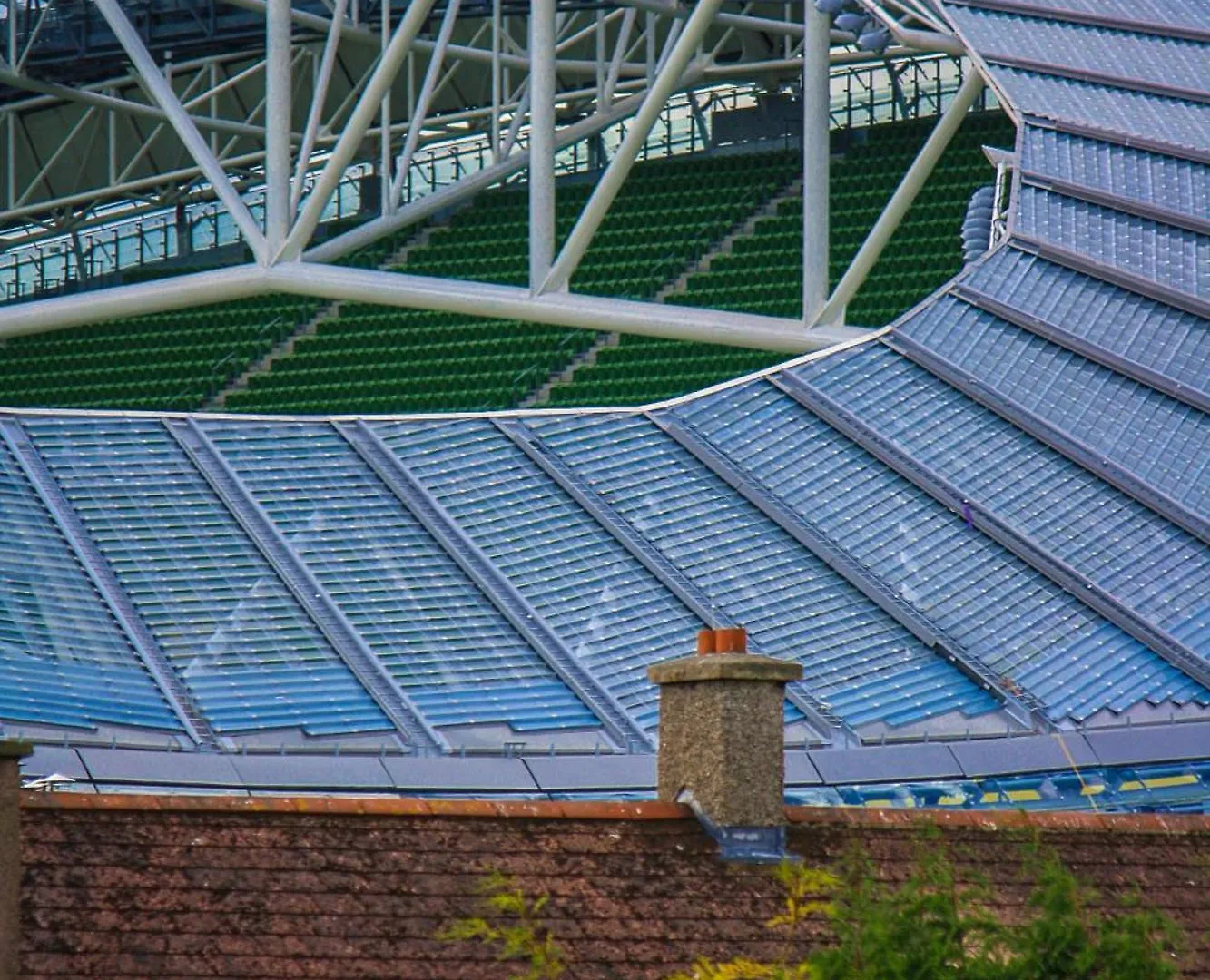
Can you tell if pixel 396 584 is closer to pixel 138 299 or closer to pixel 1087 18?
pixel 138 299

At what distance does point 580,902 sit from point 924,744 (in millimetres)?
8493

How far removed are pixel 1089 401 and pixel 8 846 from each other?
15.0m

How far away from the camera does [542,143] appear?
3041 cm

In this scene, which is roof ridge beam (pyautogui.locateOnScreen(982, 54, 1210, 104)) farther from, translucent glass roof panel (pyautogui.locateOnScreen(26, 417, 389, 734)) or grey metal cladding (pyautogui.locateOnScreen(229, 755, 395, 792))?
grey metal cladding (pyautogui.locateOnScreen(229, 755, 395, 792))

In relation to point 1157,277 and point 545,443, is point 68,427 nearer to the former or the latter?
point 545,443

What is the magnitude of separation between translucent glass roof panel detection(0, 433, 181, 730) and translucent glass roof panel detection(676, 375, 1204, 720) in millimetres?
5758

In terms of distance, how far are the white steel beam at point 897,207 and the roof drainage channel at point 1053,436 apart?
4201 millimetres

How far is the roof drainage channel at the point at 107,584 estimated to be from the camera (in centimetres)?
1983

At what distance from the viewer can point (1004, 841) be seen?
42.6 ft

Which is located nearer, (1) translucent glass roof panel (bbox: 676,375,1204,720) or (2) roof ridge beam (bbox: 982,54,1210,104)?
(1) translucent glass roof panel (bbox: 676,375,1204,720)

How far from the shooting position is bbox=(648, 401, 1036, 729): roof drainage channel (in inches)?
805

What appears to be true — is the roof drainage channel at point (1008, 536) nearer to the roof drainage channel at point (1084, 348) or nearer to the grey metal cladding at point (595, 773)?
the roof drainage channel at point (1084, 348)

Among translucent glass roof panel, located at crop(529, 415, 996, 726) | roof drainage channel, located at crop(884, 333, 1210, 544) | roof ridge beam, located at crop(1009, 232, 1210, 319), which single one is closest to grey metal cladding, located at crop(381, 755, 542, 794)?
translucent glass roof panel, located at crop(529, 415, 996, 726)

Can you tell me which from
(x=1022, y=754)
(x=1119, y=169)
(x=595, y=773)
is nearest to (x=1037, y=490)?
(x=1022, y=754)
